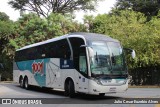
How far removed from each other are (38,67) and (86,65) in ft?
23.4

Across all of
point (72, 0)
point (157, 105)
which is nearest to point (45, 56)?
point (157, 105)

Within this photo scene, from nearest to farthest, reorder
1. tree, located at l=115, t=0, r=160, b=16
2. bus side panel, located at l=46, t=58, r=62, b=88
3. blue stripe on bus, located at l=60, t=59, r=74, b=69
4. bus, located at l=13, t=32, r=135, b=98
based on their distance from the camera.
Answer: bus, located at l=13, t=32, r=135, b=98, blue stripe on bus, located at l=60, t=59, r=74, b=69, bus side panel, located at l=46, t=58, r=62, b=88, tree, located at l=115, t=0, r=160, b=16

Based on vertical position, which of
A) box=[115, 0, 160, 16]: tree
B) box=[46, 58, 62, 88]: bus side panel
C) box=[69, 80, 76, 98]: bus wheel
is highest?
box=[115, 0, 160, 16]: tree

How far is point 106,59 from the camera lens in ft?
55.5

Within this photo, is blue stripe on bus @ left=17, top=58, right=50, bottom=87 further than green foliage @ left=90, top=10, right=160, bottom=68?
No

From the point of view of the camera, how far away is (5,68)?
141 feet

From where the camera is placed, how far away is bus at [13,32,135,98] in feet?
54.4

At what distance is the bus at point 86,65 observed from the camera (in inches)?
653

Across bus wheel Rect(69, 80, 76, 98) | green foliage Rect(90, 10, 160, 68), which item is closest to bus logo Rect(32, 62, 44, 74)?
bus wheel Rect(69, 80, 76, 98)

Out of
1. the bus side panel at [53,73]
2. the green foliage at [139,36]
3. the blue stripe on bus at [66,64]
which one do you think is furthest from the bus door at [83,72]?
the green foliage at [139,36]

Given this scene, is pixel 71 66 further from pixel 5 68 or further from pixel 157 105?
pixel 5 68

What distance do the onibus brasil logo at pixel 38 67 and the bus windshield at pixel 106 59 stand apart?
636cm

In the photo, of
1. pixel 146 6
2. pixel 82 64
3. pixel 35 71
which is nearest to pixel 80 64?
pixel 82 64

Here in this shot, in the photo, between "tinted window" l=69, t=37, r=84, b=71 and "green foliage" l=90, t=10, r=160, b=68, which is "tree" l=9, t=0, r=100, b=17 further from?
"tinted window" l=69, t=37, r=84, b=71
